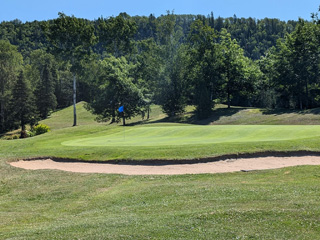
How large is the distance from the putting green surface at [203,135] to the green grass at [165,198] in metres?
0.21

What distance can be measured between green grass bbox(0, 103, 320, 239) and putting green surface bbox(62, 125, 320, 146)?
0.21m

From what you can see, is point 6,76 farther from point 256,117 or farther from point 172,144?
point 172,144

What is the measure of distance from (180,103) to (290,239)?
191 feet

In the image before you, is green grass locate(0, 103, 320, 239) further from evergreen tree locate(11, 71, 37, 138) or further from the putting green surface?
evergreen tree locate(11, 71, 37, 138)

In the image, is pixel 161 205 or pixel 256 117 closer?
pixel 161 205

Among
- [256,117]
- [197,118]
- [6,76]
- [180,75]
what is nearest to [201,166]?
[256,117]

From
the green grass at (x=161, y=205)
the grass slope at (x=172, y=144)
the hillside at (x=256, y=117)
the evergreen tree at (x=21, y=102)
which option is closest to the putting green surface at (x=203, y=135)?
the grass slope at (x=172, y=144)

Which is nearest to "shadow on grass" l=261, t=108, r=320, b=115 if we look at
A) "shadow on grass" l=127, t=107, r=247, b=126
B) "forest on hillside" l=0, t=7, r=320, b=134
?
"shadow on grass" l=127, t=107, r=247, b=126

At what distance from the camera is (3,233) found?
9.22 metres

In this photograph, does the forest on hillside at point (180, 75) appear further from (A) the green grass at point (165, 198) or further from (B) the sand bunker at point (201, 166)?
(B) the sand bunker at point (201, 166)

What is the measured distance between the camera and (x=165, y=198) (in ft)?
41.4

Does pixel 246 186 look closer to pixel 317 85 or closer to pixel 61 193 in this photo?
pixel 61 193

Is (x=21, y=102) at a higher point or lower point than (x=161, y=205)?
higher

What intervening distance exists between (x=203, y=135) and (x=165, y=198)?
592 inches
